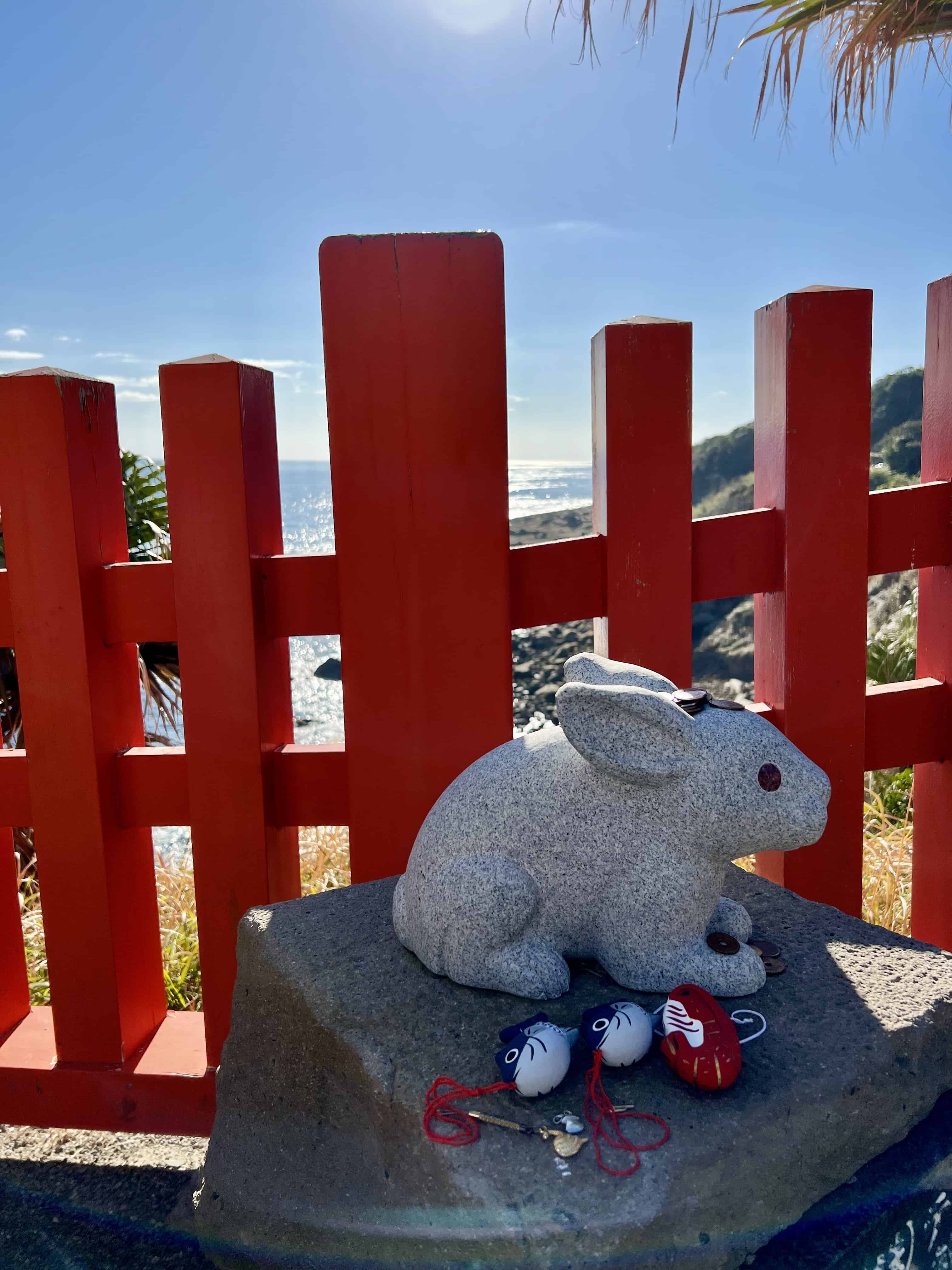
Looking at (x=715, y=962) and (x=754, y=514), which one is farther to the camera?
(x=754, y=514)

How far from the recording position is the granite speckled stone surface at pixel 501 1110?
136cm

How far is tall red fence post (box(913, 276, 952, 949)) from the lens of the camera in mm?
2594

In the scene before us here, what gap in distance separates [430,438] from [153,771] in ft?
3.72

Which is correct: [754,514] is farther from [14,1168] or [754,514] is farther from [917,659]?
[14,1168]

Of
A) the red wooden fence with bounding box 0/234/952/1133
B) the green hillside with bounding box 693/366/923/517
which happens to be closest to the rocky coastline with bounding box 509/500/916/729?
the green hillside with bounding box 693/366/923/517

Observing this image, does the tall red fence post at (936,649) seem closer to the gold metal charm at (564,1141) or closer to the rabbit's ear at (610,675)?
the rabbit's ear at (610,675)

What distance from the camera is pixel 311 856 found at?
4141mm

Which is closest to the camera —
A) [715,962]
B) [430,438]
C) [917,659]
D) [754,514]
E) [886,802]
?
[715,962]

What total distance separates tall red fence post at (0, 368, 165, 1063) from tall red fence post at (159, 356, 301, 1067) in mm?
244

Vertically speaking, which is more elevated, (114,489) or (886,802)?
(114,489)

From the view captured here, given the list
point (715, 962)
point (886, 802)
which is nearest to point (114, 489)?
point (715, 962)

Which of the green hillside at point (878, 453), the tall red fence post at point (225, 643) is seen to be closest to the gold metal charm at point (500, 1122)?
the tall red fence post at point (225, 643)

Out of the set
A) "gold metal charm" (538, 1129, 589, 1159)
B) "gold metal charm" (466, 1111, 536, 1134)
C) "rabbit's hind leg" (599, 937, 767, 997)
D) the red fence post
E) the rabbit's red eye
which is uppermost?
the rabbit's red eye

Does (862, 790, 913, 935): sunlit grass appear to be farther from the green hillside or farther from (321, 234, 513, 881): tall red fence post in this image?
the green hillside
